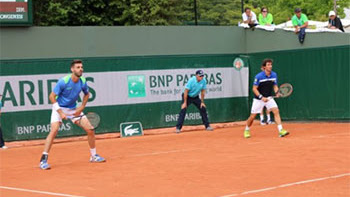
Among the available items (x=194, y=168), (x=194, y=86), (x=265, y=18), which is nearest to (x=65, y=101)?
(x=194, y=168)

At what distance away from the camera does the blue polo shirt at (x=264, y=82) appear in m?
14.7

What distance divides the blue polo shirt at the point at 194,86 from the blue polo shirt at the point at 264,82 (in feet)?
11.1

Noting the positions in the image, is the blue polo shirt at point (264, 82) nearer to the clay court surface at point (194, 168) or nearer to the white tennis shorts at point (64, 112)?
the clay court surface at point (194, 168)

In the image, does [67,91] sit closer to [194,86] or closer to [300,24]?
[194,86]

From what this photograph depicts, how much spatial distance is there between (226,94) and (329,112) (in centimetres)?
351

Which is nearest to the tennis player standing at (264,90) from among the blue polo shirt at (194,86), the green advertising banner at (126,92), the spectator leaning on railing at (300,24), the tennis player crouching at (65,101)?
the blue polo shirt at (194,86)

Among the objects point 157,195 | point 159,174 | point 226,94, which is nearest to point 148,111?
point 226,94

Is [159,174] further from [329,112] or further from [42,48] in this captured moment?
[329,112]

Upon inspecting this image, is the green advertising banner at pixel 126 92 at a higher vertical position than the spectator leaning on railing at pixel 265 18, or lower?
lower

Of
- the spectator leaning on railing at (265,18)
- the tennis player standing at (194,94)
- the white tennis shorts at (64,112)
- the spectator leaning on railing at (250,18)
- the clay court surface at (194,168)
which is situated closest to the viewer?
the clay court surface at (194,168)

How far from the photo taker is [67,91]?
10945mm

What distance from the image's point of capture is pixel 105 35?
18594 millimetres

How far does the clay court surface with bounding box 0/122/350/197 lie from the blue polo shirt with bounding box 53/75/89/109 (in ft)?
3.79

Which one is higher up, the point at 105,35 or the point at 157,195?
the point at 105,35
